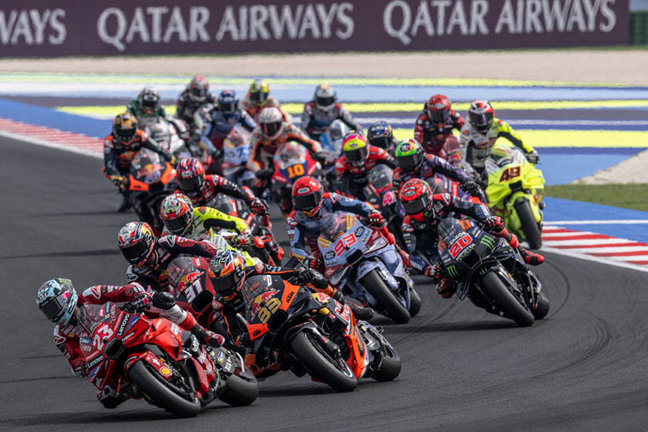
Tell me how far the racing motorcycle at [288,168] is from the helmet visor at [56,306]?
29.8ft

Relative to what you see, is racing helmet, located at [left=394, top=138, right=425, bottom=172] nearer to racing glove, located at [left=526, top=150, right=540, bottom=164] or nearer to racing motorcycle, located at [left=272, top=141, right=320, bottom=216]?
racing glove, located at [left=526, top=150, right=540, bottom=164]

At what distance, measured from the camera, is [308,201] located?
15086mm

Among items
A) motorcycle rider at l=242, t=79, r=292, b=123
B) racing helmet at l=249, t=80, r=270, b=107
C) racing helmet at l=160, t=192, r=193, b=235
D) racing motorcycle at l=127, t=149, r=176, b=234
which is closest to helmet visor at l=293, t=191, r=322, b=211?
racing helmet at l=160, t=192, r=193, b=235

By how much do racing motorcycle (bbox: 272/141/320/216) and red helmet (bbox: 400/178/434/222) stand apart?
5147 millimetres

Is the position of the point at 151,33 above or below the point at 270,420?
above

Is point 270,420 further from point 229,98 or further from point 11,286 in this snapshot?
point 229,98

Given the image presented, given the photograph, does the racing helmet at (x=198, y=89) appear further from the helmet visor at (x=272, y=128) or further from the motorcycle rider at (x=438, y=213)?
the motorcycle rider at (x=438, y=213)

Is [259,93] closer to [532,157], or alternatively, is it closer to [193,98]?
[193,98]

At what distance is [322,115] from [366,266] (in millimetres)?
8760

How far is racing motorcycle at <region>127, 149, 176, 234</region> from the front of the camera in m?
20.4

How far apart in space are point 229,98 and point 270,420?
44.0 ft

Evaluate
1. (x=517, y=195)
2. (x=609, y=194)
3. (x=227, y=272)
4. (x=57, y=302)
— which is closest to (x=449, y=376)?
(x=227, y=272)

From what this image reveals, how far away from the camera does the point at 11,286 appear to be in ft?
60.0

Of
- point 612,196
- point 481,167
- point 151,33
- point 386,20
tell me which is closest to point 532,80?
point 386,20
